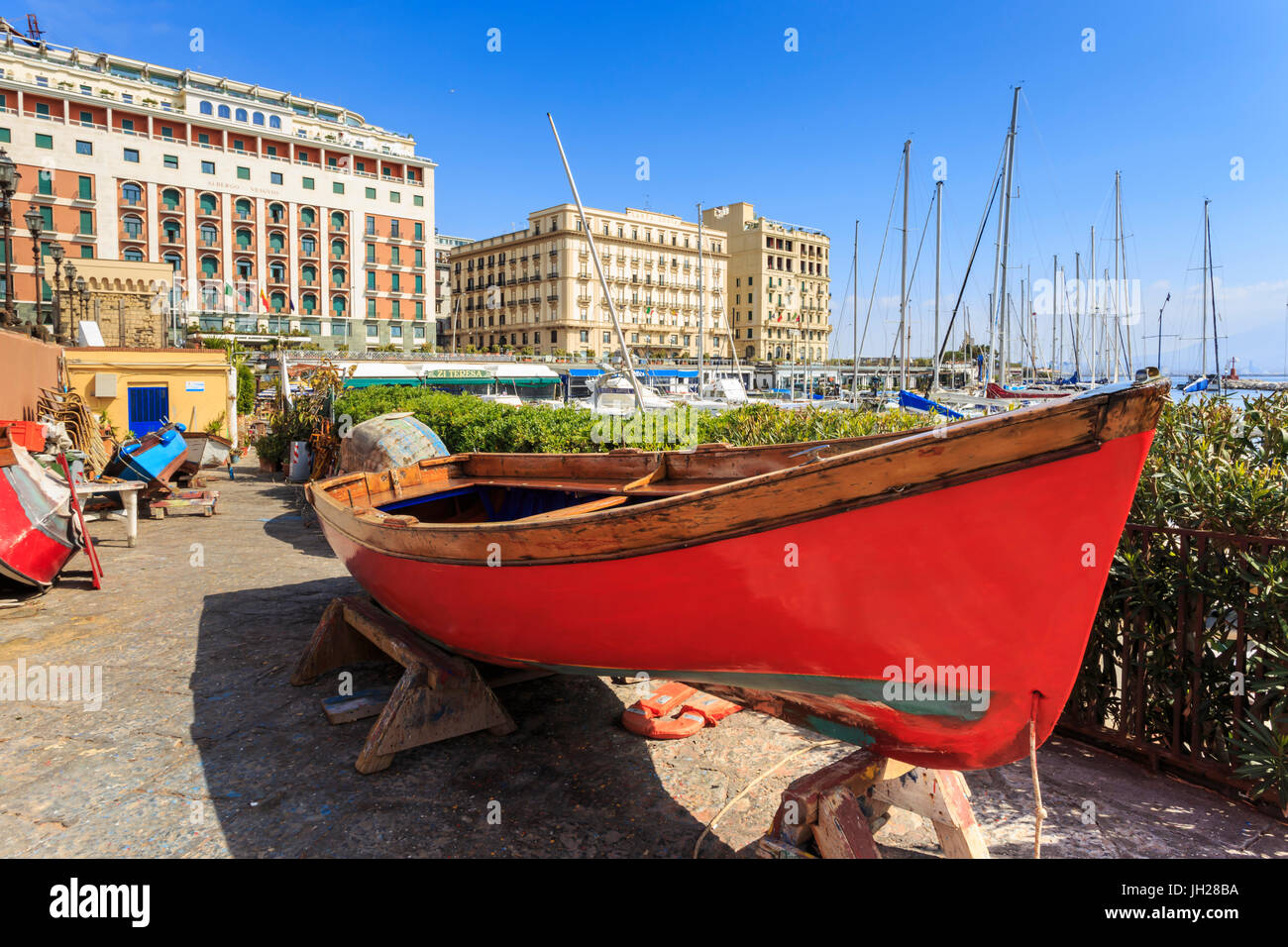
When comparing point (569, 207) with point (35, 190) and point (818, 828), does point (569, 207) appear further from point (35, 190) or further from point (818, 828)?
point (818, 828)

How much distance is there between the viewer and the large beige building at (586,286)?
88.4 meters

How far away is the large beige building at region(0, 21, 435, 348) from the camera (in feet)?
189

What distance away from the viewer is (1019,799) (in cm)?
371

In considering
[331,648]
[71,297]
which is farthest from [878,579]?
[71,297]

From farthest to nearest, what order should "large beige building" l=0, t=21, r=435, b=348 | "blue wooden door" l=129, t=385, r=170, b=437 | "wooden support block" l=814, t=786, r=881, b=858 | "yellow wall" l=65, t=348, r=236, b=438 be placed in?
"large beige building" l=0, t=21, r=435, b=348 < "blue wooden door" l=129, t=385, r=170, b=437 < "yellow wall" l=65, t=348, r=236, b=438 < "wooden support block" l=814, t=786, r=881, b=858

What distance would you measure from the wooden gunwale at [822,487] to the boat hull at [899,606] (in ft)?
0.13

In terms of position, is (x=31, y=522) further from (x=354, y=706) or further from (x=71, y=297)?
(x=71, y=297)

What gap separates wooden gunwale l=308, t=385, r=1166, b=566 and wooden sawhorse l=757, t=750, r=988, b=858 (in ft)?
3.41

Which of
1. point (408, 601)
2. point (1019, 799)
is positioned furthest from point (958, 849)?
point (408, 601)

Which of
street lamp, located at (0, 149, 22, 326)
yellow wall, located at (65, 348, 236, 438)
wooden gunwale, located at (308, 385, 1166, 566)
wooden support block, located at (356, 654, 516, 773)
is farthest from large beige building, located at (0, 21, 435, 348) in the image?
wooden gunwale, located at (308, 385, 1166, 566)

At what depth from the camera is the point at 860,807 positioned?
295 centimetres

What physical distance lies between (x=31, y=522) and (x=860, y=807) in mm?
8361

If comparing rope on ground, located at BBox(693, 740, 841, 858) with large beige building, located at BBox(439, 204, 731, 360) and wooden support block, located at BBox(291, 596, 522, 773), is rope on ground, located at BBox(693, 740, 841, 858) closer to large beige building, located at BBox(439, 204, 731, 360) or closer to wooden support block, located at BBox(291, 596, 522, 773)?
wooden support block, located at BBox(291, 596, 522, 773)

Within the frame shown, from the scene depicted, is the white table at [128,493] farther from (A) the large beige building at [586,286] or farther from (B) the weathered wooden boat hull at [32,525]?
(A) the large beige building at [586,286]
